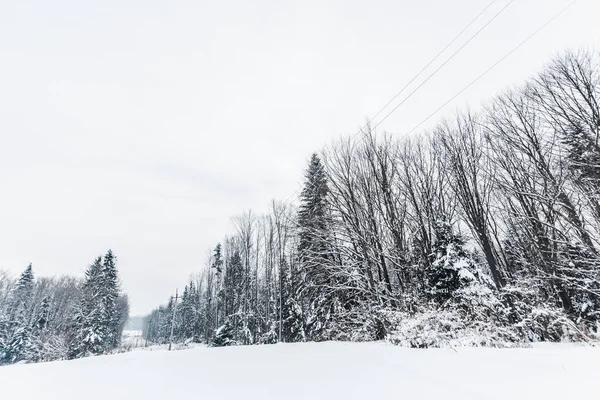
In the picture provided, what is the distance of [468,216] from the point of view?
1416cm

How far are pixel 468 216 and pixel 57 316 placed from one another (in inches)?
2230

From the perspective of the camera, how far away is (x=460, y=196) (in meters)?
14.6

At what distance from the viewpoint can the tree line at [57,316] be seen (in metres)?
29.2

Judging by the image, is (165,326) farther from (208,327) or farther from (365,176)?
(365,176)

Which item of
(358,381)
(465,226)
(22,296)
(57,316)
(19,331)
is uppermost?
(22,296)

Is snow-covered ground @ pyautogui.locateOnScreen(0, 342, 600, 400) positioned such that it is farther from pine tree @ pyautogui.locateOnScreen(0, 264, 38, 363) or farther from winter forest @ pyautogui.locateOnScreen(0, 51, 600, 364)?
pine tree @ pyautogui.locateOnScreen(0, 264, 38, 363)

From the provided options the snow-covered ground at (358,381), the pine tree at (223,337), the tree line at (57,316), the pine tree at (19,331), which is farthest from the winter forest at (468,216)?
the pine tree at (19,331)

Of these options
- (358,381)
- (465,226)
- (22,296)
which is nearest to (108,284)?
(22,296)

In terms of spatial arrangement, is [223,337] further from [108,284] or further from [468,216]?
[108,284]

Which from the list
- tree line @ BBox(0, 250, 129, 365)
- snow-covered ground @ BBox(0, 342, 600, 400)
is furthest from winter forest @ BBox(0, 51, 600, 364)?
tree line @ BBox(0, 250, 129, 365)

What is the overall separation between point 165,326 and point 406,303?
64.3 metres

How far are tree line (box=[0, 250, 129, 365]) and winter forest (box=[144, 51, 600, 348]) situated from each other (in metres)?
26.7

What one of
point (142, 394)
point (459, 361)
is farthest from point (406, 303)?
point (142, 394)

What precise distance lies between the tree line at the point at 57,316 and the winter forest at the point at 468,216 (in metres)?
26.7
